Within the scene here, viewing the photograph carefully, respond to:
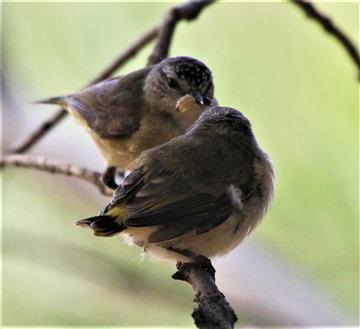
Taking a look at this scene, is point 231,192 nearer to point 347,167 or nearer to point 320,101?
point 347,167

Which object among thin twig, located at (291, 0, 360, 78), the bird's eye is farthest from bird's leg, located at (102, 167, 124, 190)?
thin twig, located at (291, 0, 360, 78)

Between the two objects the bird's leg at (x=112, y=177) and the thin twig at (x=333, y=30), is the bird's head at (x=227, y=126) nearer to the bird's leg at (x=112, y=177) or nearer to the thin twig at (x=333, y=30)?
the bird's leg at (x=112, y=177)

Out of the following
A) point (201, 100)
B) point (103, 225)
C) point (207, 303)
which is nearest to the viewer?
point (207, 303)

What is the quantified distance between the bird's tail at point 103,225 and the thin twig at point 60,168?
1048 mm

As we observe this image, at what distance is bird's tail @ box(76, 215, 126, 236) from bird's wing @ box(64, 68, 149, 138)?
1.48 m

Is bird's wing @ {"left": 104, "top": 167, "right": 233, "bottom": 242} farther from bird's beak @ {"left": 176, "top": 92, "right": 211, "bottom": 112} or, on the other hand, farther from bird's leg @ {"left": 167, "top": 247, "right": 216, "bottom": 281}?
bird's beak @ {"left": 176, "top": 92, "right": 211, "bottom": 112}

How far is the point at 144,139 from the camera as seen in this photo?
386 centimetres

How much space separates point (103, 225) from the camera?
2.56 meters

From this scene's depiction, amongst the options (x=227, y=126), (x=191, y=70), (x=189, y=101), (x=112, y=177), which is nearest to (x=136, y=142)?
(x=112, y=177)

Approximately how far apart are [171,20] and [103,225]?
5.75 ft

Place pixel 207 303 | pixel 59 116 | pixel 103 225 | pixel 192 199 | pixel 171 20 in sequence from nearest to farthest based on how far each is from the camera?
pixel 207 303, pixel 103 225, pixel 192 199, pixel 171 20, pixel 59 116

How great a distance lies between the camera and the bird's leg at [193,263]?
2572 millimetres

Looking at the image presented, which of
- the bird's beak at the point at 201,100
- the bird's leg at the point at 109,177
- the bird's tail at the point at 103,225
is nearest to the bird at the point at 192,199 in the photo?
the bird's tail at the point at 103,225

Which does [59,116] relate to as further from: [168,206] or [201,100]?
[168,206]
